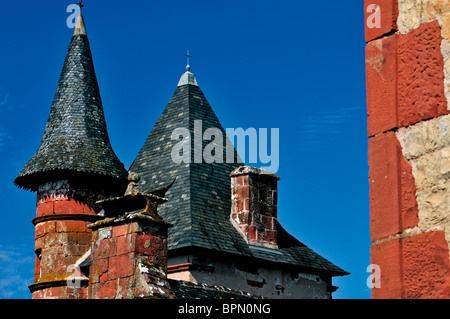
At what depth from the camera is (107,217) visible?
47.1 feet

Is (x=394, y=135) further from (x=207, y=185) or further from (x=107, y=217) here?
(x=207, y=185)

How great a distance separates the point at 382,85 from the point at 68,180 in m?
14.9

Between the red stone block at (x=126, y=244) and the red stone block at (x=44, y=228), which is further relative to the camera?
the red stone block at (x=44, y=228)

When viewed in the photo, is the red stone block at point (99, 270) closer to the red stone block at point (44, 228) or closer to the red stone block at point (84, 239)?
the red stone block at point (84, 239)

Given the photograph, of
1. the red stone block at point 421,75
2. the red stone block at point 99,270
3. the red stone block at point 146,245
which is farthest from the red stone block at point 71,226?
the red stone block at point 421,75

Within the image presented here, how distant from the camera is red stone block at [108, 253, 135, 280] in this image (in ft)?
43.4

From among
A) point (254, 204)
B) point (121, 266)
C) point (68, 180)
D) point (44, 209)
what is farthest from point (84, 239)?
point (121, 266)

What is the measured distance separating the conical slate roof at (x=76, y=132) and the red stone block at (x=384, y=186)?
47.6 feet

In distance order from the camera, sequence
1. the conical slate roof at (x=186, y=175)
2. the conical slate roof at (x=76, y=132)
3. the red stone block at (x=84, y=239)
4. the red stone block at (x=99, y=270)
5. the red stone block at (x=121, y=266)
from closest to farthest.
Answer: the red stone block at (x=121, y=266) < the red stone block at (x=99, y=270) < the red stone block at (x=84, y=239) < the conical slate roof at (x=186, y=175) < the conical slate roof at (x=76, y=132)

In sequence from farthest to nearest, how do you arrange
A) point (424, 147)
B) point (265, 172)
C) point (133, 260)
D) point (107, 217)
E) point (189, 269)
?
point (265, 172) < point (189, 269) < point (107, 217) < point (133, 260) < point (424, 147)

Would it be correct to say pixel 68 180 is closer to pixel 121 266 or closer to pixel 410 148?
pixel 121 266

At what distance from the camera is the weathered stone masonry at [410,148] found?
175 inches

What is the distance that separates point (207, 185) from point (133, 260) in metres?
7.14

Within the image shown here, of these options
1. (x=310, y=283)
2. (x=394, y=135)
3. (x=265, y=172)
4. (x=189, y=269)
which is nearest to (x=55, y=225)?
(x=189, y=269)
